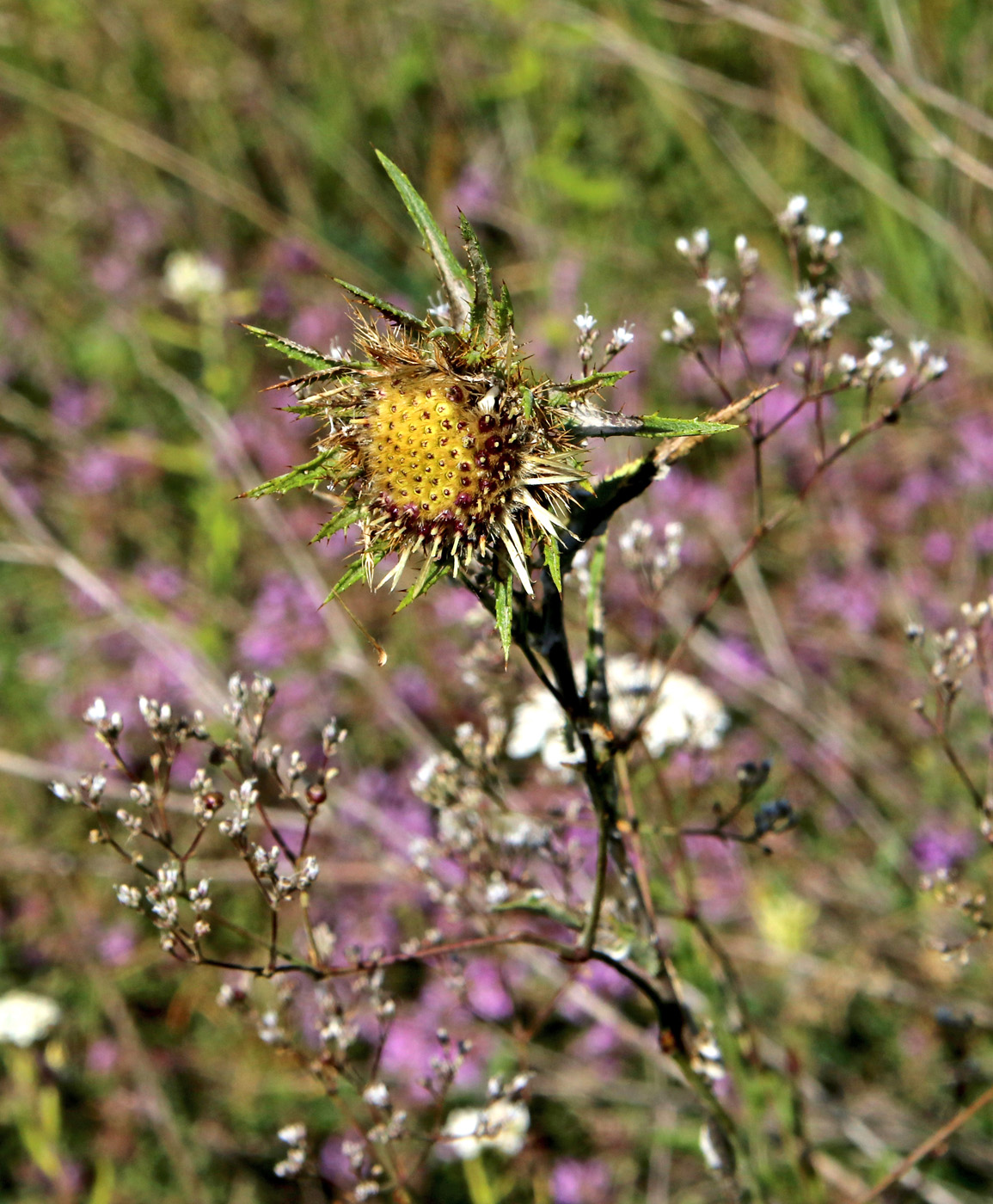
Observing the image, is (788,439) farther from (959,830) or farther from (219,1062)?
(219,1062)

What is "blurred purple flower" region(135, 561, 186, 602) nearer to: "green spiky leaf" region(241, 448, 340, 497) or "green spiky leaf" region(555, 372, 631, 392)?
"green spiky leaf" region(241, 448, 340, 497)

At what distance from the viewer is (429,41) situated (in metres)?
5.58

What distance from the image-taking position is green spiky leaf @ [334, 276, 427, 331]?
144 centimetres

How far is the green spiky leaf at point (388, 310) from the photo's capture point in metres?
1.44

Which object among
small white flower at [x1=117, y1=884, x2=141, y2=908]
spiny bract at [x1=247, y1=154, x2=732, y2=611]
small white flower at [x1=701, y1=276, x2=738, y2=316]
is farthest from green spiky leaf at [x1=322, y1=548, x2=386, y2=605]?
small white flower at [x1=701, y1=276, x2=738, y2=316]

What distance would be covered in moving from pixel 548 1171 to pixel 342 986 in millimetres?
1090

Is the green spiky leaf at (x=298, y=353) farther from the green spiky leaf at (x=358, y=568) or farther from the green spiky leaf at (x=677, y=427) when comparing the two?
the green spiky leaf at (x=677, y=427)

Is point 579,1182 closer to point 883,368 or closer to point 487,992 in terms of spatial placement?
point 487,992

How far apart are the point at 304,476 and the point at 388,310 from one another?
0.88ft

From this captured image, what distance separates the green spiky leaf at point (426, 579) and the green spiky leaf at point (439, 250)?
0.38m

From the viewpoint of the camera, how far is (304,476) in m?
1.51

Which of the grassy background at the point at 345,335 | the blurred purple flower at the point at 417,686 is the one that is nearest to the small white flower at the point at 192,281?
the grassy background at the point at 345,335

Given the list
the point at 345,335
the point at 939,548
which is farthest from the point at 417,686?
the point at 939,548

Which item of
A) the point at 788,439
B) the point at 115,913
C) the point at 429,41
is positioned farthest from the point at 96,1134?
the point at 429,41
